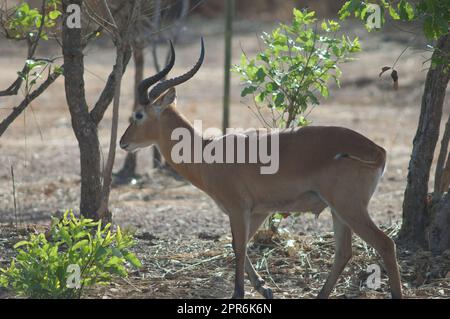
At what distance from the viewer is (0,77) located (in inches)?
979

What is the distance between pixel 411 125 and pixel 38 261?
1420cm

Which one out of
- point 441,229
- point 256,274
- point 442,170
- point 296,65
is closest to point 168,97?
point 296,65

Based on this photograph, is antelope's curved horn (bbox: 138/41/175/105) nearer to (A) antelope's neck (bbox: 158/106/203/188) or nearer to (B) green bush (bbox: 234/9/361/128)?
(A) antelope's neck (bbox: 158/106/203/188)

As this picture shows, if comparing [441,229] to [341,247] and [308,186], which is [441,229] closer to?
[341,247]

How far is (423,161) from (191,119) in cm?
1140

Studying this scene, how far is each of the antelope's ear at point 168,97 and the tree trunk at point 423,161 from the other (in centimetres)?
261

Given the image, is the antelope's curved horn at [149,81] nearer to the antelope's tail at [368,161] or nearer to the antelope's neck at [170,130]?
the antelope's neck at [170,130]

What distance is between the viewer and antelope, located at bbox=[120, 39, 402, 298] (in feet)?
23.7

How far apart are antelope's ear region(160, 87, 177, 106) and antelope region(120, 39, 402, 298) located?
0.01 metres

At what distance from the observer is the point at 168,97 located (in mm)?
8242

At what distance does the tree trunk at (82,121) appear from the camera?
902 centimetres

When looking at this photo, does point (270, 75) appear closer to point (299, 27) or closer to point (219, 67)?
point (299, 27)

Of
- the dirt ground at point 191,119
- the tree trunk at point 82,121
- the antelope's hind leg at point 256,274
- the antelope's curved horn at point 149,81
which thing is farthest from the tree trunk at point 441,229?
the tree trunk at point 82,121

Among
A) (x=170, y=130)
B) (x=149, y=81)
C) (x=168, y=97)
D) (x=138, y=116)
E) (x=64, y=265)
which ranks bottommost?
(x=64, y=265)
